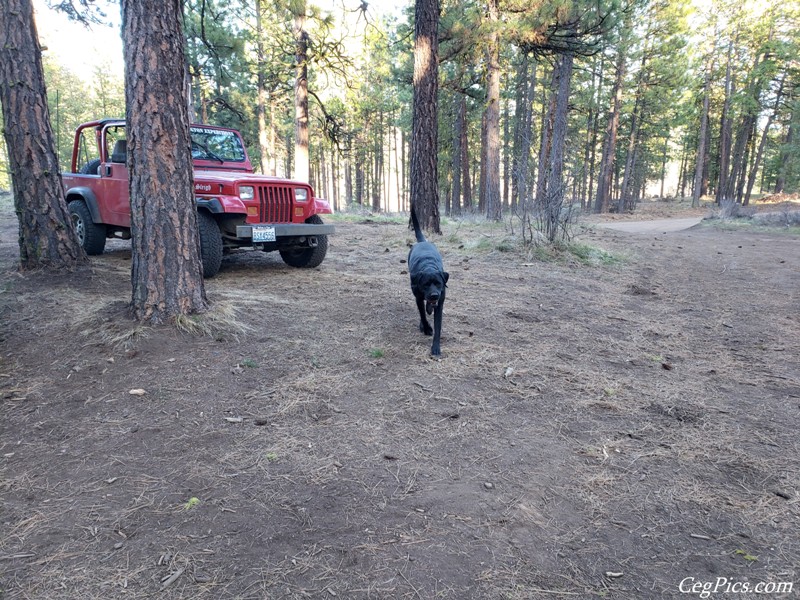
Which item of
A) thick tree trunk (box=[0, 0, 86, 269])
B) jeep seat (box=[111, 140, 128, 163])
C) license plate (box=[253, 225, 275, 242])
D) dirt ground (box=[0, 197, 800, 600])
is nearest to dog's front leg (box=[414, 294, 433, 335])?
dirt ground (box=[0, 197, 800, 600])

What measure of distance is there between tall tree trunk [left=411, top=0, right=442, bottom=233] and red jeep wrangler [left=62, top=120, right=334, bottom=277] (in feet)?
13.4

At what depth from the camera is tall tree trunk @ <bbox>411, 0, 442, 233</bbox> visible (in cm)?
1018

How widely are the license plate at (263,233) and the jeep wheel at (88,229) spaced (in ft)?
9.70

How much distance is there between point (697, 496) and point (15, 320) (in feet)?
17.2

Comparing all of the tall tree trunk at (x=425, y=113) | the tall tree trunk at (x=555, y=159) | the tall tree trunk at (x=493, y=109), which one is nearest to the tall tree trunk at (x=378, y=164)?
the tall tree trunk at (x=555, y=159)

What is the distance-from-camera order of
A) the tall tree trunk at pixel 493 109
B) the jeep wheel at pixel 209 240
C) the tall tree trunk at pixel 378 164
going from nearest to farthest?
the jeep wheel at pixel 209 240 < the tall tree trunk at pixel 493 109 < the tall tree trunk at pixel 378 164

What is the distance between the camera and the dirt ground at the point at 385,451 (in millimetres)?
1743

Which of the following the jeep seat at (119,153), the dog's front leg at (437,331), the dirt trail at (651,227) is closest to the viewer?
the dog's front leg at (437,331)

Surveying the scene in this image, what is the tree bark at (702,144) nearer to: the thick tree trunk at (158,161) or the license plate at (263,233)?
the license plate at (263,233)

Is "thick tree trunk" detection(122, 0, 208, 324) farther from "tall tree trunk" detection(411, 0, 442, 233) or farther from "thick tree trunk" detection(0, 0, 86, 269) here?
"tall tree trunk" detection(411, 0, 442, 233)

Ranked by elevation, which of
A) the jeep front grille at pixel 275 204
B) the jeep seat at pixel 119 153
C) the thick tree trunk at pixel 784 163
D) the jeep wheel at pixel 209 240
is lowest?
the jeep wheel at pixel 209 240

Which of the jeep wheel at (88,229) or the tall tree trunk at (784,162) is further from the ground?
the tall tree trunk at (784,162)

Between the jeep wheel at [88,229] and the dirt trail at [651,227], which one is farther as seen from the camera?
the dirt trail at [651,227]

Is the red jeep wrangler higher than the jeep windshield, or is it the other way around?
the jeep windshield
